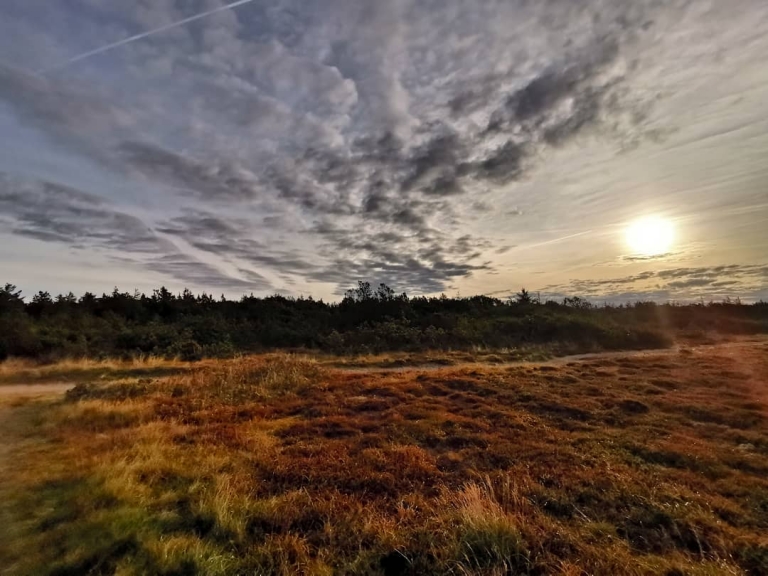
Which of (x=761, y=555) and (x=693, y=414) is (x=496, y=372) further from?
(x=761, y=555)

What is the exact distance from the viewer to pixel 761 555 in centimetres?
579

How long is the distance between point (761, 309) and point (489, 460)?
78777 millimetres

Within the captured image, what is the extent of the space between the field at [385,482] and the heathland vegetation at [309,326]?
15591 mm

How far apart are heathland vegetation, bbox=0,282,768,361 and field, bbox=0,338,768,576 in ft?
51.2

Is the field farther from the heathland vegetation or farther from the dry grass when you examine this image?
the heathland vegetation

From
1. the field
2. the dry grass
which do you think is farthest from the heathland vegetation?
the field

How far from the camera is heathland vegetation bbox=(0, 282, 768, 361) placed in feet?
103

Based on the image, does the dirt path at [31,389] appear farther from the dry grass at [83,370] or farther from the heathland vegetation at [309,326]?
the heathland vegetation at [309,326]

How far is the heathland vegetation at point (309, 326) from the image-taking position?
31.3 m

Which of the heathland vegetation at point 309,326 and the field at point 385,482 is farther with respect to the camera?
the heathland vegetation at point 309,326

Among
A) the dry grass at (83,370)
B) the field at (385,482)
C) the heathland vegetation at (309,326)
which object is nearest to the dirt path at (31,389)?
the dry grass at (83,370)

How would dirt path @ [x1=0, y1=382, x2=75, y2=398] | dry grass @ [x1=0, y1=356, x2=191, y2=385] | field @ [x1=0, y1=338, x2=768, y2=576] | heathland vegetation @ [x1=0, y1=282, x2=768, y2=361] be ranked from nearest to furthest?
field @ [x1=0, y1=338, x2=768, y2=576]
dirt path @ [x1=0, y1=382, x2=75, y2=398]
dry grass @ [x1=0, y1=356, x2=191, y2=385]
heathland vegetation @ [x1=0, y1=282, x2=768, y2=361]

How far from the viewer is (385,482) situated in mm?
8586

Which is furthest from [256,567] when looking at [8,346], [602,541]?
[8,346]
